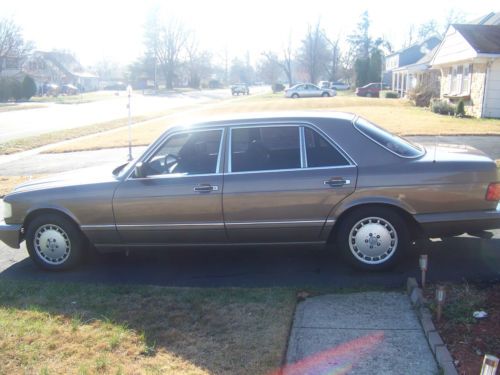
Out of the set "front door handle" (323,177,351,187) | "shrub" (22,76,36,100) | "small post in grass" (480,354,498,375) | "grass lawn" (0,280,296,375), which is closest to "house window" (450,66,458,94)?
"front door handle" (323,177,351,187)

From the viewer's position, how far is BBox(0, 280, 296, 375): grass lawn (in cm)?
349

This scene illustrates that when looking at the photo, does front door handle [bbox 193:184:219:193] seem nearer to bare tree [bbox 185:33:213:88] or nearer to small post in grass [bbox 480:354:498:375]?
small post in grass [bbox 480:354:498:375]

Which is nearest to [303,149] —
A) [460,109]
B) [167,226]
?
[167,226]

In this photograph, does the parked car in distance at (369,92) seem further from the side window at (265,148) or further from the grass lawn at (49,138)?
the side window at (265,148)

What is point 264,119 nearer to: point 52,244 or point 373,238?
point 373,238

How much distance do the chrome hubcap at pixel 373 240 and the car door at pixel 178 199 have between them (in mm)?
1322

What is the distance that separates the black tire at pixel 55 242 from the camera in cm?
546

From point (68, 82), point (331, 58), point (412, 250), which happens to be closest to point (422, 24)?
point (331, 58)

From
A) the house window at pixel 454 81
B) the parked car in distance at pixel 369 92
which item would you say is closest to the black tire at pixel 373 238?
the house window at pixel 454 81

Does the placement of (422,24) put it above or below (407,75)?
above

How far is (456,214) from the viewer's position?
4.91m

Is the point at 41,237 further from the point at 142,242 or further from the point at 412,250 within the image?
the point at 412,250

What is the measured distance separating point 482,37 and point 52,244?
79.9 feet

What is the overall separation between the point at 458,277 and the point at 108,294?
3.32 metres
